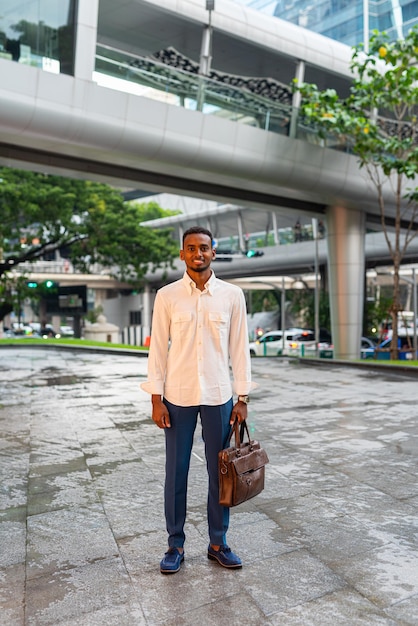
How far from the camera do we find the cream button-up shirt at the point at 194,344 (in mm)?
3406

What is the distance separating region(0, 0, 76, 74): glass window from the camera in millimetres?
13617

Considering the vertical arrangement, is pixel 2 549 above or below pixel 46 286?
below

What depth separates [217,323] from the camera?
344 centimetres

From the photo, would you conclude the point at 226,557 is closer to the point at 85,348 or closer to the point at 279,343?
the point at 85,348

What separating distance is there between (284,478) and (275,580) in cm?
210

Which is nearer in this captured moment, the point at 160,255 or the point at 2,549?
the point at 2,549

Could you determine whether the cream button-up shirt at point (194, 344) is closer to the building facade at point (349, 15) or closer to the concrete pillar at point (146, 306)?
the building facade at point (349, 15)

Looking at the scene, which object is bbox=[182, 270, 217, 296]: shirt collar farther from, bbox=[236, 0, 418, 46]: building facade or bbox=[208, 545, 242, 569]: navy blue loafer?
bbox=[236, 0, 418, 46]: building facade

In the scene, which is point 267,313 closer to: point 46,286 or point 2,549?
point 46,286

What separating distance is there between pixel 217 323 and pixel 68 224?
20.3 meters

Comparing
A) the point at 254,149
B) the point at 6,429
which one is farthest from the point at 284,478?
the point at 254,149

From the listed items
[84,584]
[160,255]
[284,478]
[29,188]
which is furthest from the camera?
[160,255]

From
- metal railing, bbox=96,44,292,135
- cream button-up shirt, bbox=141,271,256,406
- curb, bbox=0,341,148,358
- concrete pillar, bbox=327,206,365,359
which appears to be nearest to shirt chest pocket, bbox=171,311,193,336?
cream button-up shirt, bbox=141,271,256,406

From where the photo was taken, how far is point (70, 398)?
10.6 m
